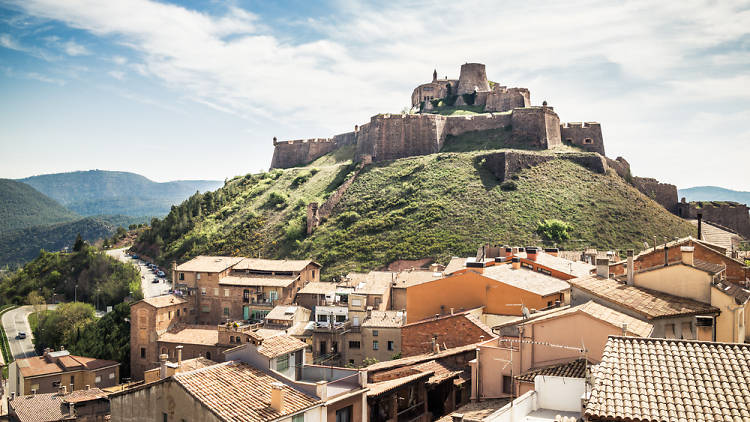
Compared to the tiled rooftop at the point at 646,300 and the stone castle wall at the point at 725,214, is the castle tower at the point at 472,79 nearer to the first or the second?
the stone castle wall at the point at 725,214

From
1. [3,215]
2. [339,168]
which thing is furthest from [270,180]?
[3,215]

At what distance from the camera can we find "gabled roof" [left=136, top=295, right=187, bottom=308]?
40.6 m

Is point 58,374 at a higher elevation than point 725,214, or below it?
below

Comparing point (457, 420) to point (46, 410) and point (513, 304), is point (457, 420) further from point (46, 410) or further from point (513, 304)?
point (46, 410)

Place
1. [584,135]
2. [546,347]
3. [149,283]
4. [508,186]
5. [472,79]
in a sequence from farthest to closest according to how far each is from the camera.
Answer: [472,79] < [584,135] < [149,283] < [508,186] < [546,347]

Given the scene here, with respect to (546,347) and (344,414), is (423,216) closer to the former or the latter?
(344,414)

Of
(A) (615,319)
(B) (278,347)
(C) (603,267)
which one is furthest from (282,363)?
(C) (603,267)

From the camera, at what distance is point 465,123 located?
70562 millimetres

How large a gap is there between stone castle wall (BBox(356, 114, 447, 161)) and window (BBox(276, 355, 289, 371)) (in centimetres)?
5530

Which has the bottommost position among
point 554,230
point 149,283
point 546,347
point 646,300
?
point 149,283

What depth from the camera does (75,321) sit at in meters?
47.9

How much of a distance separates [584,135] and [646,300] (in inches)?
2178

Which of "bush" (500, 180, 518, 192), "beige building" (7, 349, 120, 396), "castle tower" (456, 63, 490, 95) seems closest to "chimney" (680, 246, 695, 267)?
"beige building" (7, 349, 120, 396)

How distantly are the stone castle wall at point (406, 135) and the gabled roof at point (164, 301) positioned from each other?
109 ft
